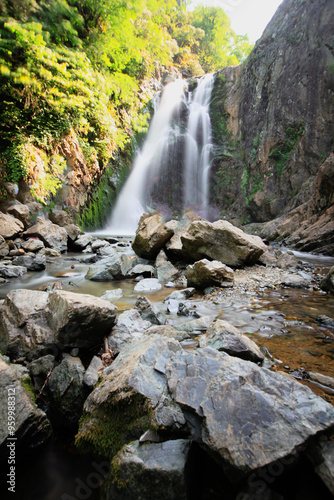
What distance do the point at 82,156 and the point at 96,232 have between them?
4752mm

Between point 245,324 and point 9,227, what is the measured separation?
7.18 m

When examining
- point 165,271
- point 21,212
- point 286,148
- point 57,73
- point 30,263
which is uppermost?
point 286,148

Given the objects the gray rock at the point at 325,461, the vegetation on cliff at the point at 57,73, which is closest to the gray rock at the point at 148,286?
the gray rock at the point at 325,461

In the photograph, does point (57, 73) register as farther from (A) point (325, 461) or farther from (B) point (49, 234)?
(A) point (325, 461)

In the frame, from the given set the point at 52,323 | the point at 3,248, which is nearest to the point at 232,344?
the point at 52,323

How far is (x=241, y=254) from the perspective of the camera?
525 cm

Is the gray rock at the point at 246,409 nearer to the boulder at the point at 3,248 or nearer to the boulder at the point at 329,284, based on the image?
the boulder at the point at 329,284

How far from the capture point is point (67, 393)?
168 cm

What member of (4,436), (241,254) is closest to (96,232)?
(241,254)

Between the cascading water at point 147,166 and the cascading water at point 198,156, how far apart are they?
2026 millimetres

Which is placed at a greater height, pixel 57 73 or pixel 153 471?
pixel 57 73

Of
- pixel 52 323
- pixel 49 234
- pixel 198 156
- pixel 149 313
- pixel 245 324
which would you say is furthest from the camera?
pixel 198 156

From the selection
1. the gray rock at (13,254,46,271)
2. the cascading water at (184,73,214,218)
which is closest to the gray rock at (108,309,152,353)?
the gray rock at (13,254,46,271)

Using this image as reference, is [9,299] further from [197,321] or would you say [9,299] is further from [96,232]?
[96,232]
